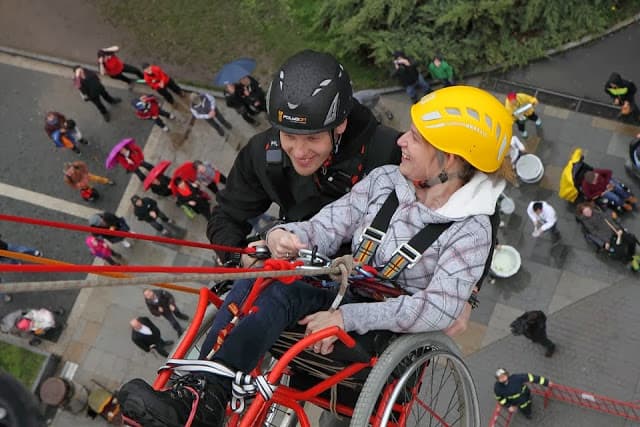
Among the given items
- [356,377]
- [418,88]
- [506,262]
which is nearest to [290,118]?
[356,377]

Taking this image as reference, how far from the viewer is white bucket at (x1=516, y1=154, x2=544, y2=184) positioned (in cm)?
1246

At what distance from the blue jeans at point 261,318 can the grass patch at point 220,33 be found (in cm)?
1117

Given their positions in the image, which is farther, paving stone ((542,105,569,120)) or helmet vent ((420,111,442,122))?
paving stone ((542,105,569,120))

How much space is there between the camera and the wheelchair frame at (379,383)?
3.53 meters

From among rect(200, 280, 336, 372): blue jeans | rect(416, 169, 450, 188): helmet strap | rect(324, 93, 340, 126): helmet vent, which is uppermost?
rect(324, 93, 340, 126): helmet vent

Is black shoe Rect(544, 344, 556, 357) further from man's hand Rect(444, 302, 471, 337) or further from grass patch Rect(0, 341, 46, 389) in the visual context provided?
grass patch Rect(0, 341, 46, 389)

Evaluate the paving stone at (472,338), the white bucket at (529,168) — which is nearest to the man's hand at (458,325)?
the paving stone at (472,338)

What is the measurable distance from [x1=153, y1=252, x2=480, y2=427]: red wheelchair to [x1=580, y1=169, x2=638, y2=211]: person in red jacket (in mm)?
7495

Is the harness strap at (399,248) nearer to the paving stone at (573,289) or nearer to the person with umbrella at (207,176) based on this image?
the paving stone at (573,289)

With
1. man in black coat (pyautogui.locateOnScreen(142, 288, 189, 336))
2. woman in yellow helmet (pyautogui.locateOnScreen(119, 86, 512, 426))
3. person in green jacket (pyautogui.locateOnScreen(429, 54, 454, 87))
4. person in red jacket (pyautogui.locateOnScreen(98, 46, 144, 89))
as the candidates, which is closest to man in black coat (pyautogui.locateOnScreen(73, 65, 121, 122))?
person in red jacket (pyautogui.locateOnScreen(98, 46, 144, 89))

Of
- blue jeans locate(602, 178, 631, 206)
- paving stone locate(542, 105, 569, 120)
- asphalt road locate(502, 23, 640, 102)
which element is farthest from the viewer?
asphalt road locate(502, 23, 640, 102)

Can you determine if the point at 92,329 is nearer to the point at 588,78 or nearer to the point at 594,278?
the point at 594,278

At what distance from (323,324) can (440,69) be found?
10364mm

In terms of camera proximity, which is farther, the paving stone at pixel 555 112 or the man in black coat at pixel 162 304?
the paving stone at pixel 555 112
